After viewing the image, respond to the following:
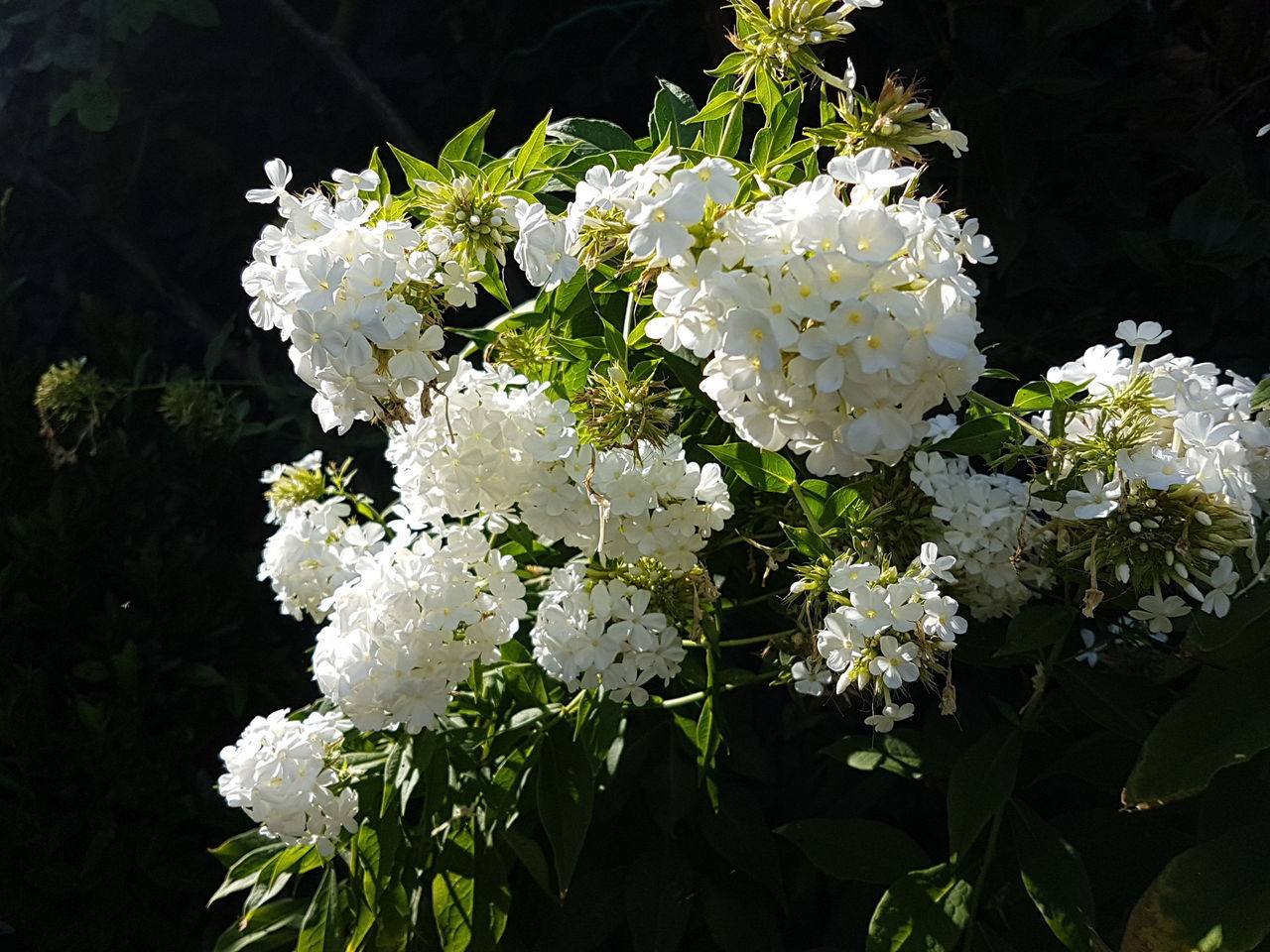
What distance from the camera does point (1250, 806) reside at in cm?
94

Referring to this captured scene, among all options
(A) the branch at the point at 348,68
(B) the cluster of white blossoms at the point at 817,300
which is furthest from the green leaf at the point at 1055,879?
(A) the branch at the point at 348,68

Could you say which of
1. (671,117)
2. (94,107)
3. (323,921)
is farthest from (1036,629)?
(94,107)

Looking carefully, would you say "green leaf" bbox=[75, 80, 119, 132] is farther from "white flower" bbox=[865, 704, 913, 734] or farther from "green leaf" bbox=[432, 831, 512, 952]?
"white flower" bbox=[865, 704, 913, 734]

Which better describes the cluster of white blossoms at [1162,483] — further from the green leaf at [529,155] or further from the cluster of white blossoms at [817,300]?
the green leaf at [529,155]

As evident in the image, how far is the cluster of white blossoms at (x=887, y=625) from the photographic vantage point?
2.64ft

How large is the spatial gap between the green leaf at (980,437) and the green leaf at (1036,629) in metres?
0.18

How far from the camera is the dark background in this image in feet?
4.61

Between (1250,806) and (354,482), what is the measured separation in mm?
1502

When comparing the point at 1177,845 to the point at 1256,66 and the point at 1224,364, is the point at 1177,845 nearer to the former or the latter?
the point at 1224,364

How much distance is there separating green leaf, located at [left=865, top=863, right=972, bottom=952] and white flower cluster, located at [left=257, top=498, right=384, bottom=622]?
632mm

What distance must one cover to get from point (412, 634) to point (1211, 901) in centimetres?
68

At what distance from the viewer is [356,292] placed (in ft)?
2.50

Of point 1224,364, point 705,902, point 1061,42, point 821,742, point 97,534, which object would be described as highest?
point 1061,42

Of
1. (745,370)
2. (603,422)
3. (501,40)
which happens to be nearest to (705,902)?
(603,422)
